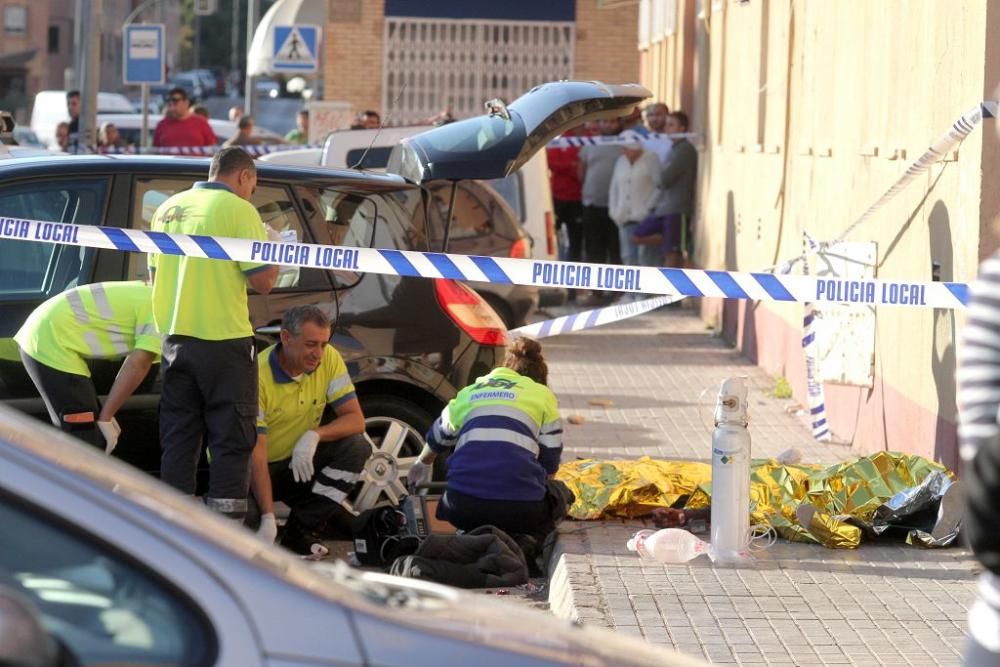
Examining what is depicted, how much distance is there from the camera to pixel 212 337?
727 centimetres

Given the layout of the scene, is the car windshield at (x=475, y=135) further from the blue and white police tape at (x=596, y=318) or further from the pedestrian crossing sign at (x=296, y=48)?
the pedestrian crossing sign at (x=296, y=48)

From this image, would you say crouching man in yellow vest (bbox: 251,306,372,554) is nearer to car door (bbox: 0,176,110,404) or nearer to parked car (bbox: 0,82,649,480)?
parked car (bbox: 0,82,649,480)

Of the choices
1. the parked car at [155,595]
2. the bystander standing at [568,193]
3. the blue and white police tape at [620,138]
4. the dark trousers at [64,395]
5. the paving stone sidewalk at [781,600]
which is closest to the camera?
the parked car at [155,595]

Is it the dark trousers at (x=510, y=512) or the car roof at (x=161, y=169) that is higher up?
the car roof at (x=161, y=169)

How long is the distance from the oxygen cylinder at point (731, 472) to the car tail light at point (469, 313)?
159 cm

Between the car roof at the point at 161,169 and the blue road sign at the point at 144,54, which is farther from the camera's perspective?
Answer: the blue road sign at the point at 144,54

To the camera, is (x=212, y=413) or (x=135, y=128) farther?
(x=135, y=128)

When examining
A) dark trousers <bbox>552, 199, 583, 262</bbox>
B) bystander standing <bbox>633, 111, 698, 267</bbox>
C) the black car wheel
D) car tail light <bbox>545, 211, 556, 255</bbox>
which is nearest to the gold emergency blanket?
the black car wheel

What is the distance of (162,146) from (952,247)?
14.4 metres

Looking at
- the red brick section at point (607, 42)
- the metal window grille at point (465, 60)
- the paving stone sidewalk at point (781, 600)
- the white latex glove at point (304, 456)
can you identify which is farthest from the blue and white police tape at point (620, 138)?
the white latex glove at point (304, 456)

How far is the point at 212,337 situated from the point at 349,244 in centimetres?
130

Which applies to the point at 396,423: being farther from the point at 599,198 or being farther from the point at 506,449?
the point at 599,198

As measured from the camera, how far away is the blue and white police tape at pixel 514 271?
24.5ft

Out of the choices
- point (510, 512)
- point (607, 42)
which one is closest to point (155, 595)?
point (510, 512)
